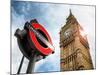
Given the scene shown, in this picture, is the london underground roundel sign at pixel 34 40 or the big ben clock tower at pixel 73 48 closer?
the london underground roundel sign at pixel 34 40

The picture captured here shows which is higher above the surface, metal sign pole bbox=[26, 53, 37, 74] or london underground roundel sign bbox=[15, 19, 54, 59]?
london underground roundel sign bbox=[15, 19, 54, 59]

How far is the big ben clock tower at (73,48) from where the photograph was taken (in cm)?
246

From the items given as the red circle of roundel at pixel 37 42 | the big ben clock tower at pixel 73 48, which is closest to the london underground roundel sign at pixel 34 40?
the red circle of roundel at pixel 37 42

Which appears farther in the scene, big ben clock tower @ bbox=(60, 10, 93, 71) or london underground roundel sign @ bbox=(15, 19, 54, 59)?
big ben clock tower @ bbox=(60, 10, 93, 71)

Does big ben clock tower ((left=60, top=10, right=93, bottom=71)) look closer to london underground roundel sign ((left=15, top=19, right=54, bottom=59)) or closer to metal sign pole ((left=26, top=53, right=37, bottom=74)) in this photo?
london underground roundel sign ((left=15, top=19, right=54, bottom=59))

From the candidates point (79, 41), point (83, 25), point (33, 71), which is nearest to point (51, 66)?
point (33, 71)

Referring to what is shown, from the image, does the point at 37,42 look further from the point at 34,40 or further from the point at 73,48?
the point at 73,48

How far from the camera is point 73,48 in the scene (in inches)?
98.1

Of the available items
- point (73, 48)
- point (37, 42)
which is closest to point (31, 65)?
point (37, 42)

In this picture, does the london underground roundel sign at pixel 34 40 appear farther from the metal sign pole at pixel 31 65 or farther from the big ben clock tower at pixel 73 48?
the big ben clock tower at pixel 73 48

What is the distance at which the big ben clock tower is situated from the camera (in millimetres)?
2455

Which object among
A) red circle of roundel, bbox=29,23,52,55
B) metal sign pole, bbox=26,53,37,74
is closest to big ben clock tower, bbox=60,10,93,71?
red circle of roundel, bbox=29,23,52,55
